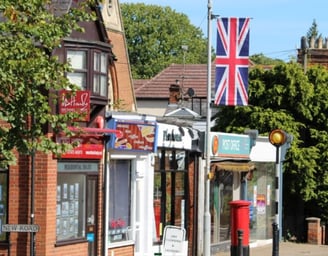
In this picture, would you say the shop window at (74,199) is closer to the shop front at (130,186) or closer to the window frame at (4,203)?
the shop front at (130,186)

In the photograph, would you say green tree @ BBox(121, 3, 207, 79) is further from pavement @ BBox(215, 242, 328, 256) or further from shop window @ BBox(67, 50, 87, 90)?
shop window @ BBox(67, 50, 87, 90)

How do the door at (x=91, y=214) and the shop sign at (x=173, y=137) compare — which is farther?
the shop sign at (x=173, y=137)

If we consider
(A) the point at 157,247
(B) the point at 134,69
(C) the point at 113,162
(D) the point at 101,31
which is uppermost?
(B) the point at 134,69

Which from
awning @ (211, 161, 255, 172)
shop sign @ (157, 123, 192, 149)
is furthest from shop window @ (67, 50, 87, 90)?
awning @ (211, 161, 255, 172)

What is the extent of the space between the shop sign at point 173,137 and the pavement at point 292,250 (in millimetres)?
4673

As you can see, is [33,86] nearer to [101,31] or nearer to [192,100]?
[101,31]

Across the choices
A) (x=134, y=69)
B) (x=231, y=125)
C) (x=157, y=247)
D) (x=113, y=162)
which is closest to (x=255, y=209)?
(x=231, y=125)

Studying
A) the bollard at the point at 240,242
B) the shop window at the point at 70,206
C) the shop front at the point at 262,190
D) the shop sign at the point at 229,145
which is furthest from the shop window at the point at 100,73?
the shop front at the point at 262,190

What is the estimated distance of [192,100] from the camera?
1868 inches

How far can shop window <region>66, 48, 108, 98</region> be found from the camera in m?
21.8

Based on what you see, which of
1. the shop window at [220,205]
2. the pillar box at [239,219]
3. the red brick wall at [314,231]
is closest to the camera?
the pillar box at [239,219]

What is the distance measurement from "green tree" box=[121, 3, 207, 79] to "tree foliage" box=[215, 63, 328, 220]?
204 feet

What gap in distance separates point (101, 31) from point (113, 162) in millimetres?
3529

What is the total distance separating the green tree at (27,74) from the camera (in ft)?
44.3
